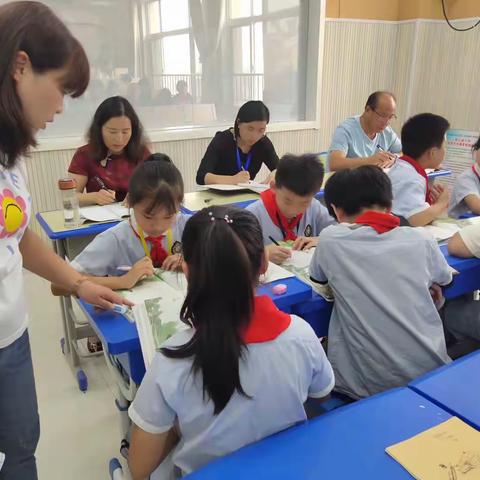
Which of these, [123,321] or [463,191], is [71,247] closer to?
[123,321]

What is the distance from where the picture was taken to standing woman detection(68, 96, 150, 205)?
2.47 m

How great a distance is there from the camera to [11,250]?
95 centimetres

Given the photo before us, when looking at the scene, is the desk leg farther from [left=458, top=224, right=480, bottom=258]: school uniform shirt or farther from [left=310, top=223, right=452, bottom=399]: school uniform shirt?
[left=458, top=224, right=480, bottom=258]: school uniform shirt

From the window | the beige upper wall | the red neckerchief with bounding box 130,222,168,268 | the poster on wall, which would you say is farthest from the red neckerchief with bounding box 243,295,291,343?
the beige upper wall

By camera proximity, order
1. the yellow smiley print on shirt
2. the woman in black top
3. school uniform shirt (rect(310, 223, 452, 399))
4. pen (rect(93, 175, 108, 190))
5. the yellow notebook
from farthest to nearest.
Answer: the woman in black top, pen (rect(93, 175, 108, 190)), school uniform shirt (rect(310, 223, 452, 399)), the yellow smiley print on shirt, the yellow notebook

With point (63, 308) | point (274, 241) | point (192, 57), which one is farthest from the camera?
point (192, 57)

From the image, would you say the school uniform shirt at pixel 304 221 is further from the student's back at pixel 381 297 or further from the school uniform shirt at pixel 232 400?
the school uniform shirt at pixel 232 400

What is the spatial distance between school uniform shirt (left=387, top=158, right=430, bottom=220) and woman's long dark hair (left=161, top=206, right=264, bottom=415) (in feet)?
4.39

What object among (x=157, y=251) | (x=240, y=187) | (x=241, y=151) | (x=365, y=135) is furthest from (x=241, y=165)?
(x=157, y=251)

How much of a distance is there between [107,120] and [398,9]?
3.86m

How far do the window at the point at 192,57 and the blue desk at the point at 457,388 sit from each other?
3203 millimetres

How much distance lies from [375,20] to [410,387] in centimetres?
466

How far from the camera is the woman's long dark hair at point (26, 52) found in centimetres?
85

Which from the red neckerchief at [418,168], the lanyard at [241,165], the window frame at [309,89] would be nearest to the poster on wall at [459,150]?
the window frame at [309,89]
